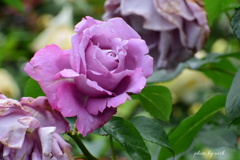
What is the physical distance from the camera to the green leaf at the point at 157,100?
2.39 ft

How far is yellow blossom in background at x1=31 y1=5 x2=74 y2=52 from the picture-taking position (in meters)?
1.82

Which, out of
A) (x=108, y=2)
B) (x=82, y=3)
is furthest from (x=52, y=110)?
(x=82, y=3)

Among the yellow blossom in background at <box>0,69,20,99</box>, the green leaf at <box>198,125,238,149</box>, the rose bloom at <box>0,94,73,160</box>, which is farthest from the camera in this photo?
the yellow blossom in background at <box>0,69,20,99</box>

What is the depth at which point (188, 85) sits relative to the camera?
5.97 ft

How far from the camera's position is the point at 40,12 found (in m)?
2.33

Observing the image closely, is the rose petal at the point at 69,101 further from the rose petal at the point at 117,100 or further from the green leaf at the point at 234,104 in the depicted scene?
the green leaf at the point at 234,104

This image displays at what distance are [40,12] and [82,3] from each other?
0.22 meters

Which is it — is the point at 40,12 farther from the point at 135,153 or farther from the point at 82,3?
the point at 135,153

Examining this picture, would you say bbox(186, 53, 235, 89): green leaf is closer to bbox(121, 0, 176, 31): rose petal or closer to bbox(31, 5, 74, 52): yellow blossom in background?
bbox(121, 0, 176, 31): rose petal

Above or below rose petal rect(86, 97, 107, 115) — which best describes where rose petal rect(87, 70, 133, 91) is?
above

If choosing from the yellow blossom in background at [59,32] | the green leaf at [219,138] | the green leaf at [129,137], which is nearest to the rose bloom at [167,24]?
the green leaf at [219,138]

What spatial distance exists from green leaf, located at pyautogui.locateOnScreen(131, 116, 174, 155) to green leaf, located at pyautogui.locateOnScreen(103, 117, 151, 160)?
3 cm

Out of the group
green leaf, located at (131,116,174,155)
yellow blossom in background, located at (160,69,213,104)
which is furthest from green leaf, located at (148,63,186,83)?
yellow blossom in background, located at (160,69,213,104)

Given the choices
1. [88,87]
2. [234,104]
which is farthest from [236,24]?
[88,87]
